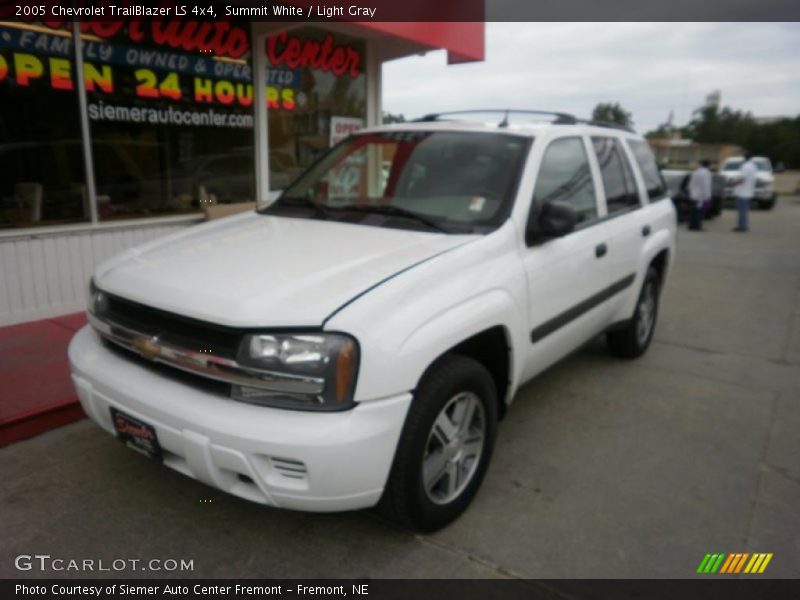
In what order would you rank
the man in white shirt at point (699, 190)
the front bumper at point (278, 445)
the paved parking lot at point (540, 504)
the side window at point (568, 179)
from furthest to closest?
the man in white shirt at point (699, 190) → the side window at point (568, 179) → the paved parking lot at point (540, 504) → the front bumper at point (278, 445)

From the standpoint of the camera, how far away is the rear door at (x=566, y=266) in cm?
329

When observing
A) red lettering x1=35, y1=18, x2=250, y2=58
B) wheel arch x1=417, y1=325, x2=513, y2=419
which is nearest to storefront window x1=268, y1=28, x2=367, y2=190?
red lettering x1=35, y1=18, x2=250, y2=58

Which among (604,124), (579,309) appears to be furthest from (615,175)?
(579,309)

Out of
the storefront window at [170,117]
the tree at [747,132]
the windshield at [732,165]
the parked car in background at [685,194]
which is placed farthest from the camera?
the tree at [747,132]

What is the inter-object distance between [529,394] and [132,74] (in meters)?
4.60

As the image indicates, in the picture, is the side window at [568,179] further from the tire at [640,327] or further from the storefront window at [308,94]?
the storefront window at [308,94]

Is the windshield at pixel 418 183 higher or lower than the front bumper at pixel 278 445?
higher

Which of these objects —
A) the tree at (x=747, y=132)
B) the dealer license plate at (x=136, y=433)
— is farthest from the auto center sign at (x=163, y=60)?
the tree at (x=747, y=132)

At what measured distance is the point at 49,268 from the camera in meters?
5.34

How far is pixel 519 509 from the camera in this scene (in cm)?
303

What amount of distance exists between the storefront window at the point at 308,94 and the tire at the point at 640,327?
160 inches

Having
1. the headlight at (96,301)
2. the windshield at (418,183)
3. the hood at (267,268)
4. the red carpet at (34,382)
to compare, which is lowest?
the red carpet at (34,382)

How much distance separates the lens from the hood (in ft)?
7.65
